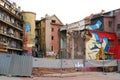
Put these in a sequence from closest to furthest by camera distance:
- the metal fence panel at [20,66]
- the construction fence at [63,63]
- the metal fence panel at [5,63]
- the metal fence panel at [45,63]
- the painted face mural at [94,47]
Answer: the metal fence panel at [5,63] → the metal fence panel at [20,66] → the metal fence panel at [45,63] → the construction fence at [63,63] → the painted face mural at [94,47]

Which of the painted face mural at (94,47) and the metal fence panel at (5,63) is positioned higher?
the painted face mural at (94,47)

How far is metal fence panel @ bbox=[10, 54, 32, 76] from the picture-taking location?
28125mm

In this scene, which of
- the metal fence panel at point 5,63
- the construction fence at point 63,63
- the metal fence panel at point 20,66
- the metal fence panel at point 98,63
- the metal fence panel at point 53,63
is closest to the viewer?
the metal fence panel at point 5,63

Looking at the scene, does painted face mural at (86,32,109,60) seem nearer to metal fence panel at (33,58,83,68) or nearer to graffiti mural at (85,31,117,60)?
graffiti mural at (85,31,117,60)

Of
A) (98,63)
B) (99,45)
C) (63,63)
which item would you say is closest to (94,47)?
(99,45)

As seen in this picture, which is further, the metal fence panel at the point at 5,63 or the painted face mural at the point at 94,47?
the painted face mural at the point at 94,47

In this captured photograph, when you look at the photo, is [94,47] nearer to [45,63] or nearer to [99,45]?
[99,45]

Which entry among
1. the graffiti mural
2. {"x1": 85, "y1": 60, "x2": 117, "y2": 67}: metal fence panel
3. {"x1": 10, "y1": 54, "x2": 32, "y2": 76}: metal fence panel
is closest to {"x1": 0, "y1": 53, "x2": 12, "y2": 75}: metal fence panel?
{"x1": 10, "y1": 54, "x2": 32, "y2": 76}: metal fence panel

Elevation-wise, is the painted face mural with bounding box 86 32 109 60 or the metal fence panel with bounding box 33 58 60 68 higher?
the painted face mural with bounding box 86 32 109 60

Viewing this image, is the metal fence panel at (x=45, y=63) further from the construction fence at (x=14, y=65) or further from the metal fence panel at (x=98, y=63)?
the metal fence panel at (x=98, y=63)

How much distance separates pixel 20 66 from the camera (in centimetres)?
2833

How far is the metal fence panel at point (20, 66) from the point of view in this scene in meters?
28.1

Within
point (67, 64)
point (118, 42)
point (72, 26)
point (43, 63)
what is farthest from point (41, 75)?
point (72, 26)

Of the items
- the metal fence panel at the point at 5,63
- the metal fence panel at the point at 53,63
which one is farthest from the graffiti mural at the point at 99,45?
the metal fence panel at the point at 5,63
